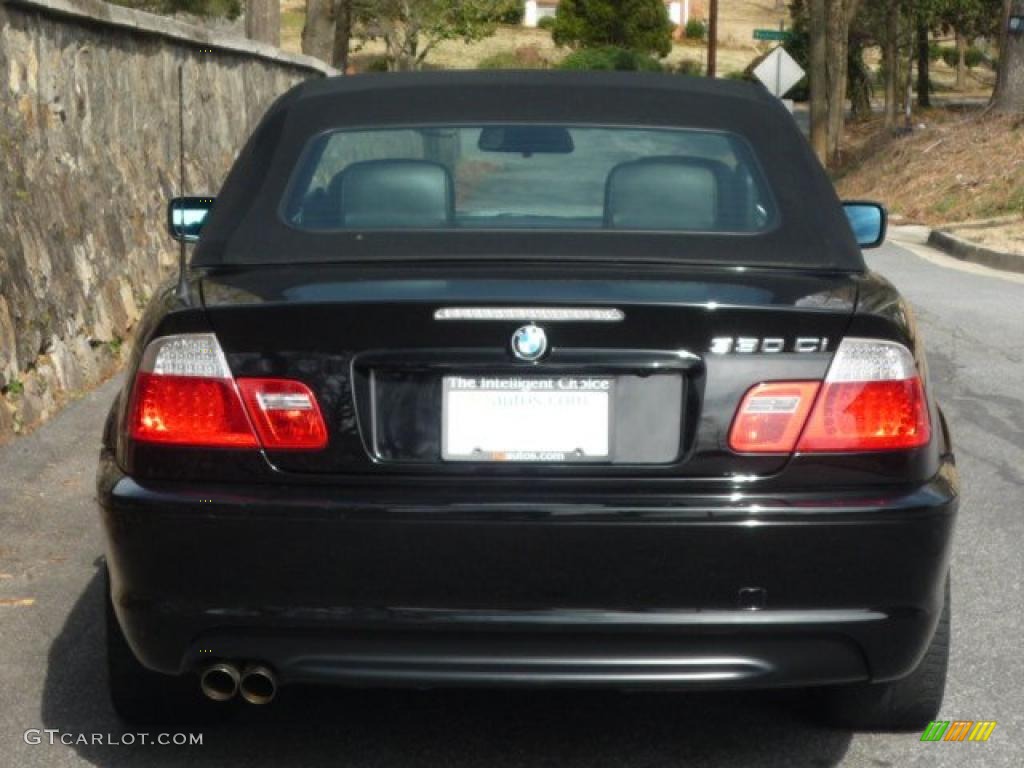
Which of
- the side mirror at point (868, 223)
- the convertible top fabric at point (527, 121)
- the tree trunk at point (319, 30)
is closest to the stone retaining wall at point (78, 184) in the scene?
the convertible top fabric at point (527, 121)

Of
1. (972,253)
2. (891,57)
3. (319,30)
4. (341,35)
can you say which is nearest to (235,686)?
(972,253)

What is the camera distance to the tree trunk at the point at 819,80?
132ft

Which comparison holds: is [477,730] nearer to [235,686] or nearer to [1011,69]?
[235,686]

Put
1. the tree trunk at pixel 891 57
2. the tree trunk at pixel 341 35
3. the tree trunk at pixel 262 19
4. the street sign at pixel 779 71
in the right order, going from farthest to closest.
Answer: the tree trunk at pixel 891 57 < the tree trunk at pixel 341 35 < the street sign at pixel 779 71 < the tree trunk at pixel 262 19

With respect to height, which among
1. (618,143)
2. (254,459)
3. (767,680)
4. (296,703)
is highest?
(618,143)

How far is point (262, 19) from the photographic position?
2812cm

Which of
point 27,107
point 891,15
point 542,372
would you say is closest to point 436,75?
point 542,372

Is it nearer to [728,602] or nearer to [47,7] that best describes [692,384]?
[728,602]

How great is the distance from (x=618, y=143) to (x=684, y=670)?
6.56 feet

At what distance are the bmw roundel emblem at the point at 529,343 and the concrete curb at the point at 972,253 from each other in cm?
1621

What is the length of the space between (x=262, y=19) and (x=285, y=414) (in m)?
25.0

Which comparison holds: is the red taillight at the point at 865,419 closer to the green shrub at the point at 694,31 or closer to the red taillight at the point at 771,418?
the red taillight at the point at 771,418

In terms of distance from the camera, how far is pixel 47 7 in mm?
9680

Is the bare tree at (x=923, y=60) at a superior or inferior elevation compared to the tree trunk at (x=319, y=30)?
inferior
